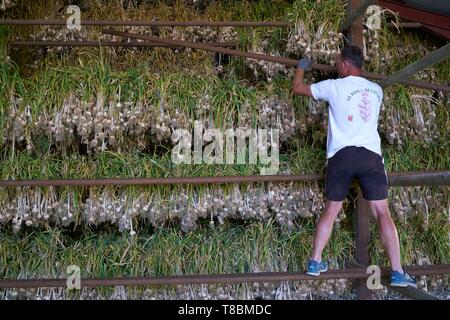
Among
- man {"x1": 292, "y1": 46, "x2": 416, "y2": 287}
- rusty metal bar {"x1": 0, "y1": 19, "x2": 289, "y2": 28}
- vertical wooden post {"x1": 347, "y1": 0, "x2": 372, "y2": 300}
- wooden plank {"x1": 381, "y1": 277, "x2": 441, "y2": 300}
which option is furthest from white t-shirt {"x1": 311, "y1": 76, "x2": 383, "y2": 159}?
wooden plank {"x1": 381, "y1": 277, "x2": 441, "y2": 300}

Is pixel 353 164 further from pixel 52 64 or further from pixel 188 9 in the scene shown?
pixel 52 64

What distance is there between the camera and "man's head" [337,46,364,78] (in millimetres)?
2621

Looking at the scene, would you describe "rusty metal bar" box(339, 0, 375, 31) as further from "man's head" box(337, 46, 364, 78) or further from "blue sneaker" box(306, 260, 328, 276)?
"blue sneaker" box(306, 260, 328, 276)

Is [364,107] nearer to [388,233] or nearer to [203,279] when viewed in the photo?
[388,233]

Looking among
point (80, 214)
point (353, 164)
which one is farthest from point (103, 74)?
point (353, 164)

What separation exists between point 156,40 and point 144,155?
0.69m

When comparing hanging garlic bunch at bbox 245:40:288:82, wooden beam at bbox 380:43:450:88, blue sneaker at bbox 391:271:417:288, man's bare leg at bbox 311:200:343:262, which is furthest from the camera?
hanging garlic bunch at bbox 245:40:288:82

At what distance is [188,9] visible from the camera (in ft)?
11.1

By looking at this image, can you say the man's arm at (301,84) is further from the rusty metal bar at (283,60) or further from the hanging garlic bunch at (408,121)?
the hanging garlic bunch at (408,121)

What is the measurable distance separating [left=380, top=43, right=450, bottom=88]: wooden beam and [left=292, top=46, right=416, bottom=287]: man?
0.33 feet

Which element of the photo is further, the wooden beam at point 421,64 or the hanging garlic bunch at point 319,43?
the hanging garlic bunch at point 319,43

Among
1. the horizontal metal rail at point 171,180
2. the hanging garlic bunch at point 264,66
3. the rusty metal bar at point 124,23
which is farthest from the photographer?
the hanging garlic bunch at point 264,66

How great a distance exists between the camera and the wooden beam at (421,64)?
2.16 m

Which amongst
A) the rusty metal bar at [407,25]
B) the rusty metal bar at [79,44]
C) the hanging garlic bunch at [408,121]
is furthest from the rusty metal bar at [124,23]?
the hanging garlic bunch at [408,121]
